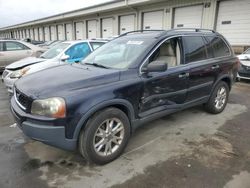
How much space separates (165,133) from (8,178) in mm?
2489

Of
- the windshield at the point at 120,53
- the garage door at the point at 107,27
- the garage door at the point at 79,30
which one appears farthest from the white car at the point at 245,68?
the garage door at the point at 79,30

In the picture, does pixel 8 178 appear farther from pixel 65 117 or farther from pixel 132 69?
pixel 132 69

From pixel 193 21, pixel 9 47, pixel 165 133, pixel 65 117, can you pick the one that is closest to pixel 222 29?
pixel 193 21

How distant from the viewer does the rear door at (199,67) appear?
3943 mm

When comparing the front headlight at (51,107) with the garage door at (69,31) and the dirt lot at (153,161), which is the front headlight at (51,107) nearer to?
the dirt lot at (153,161)

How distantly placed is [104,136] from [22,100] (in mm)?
1164

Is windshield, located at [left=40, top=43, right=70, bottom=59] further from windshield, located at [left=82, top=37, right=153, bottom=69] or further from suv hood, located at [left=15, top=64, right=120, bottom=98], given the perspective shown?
suv hood, located at [left=15, top=64, right=120, bottom=98]

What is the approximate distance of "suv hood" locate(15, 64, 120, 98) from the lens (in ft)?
8.71

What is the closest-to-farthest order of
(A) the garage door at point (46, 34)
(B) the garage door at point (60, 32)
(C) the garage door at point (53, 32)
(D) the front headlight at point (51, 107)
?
(D) the front headlight at point (51, 107), (B) the garage door at point (60, 32), (C) the garage door at point (53, 32), (A) the garage door at point (46, 34)

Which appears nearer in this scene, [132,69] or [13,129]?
[132,69]

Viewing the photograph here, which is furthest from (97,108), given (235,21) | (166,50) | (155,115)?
(235,21)

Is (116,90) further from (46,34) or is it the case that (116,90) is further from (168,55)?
(46,34)

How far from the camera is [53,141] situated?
8.48 ft

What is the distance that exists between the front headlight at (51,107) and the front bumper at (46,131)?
0.08 m
